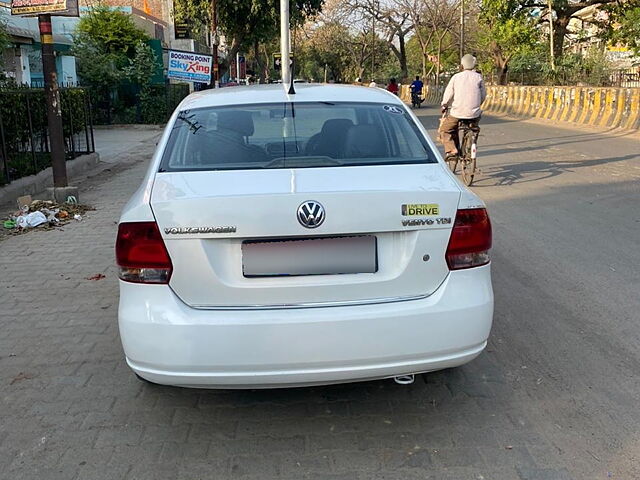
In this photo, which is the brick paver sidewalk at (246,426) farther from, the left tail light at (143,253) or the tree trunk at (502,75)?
the tree trunk at (502,75)

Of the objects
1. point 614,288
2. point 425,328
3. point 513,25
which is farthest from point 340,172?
point 513,25

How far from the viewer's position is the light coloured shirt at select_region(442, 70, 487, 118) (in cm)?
1051

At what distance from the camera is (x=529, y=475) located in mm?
2943

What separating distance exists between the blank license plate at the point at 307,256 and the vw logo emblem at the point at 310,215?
9 cm

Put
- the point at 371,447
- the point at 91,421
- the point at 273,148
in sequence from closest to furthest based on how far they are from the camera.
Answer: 1. the point at 371,447
2. the point at 91,421
3. the point at 273,148

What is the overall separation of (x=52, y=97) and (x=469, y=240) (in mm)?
7764

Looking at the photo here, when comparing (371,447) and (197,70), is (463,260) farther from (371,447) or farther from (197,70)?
(197,70)

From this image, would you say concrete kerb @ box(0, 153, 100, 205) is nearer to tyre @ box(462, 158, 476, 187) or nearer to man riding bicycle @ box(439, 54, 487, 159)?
man riding bicycle @ box(439, 54, 487, 159)

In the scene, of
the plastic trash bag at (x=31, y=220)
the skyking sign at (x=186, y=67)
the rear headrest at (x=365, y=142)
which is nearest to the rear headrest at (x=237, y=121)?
the rear headrest at (x=365, y=142)

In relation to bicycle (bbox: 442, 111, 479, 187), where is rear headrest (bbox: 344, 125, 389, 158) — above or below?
above

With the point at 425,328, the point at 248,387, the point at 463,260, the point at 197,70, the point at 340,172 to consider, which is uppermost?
the point at 197,70

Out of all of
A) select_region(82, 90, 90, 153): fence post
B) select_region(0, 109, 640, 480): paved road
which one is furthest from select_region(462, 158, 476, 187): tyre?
select_region(82, 90, 90, 153): fence post

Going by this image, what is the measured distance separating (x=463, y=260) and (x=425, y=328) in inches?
15.9

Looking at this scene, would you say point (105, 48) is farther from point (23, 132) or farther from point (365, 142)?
point (365, 142)
